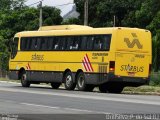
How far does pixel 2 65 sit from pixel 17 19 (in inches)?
640

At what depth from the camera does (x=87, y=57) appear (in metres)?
32.2

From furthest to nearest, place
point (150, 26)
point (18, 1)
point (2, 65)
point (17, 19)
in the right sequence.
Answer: point (18, 1) → point (17, 19) → point (2, 65) → point (150, 26)

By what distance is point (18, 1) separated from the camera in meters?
87.3

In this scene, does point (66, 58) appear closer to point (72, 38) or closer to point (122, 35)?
point (72, 38)

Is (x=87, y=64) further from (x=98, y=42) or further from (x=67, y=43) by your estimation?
(x=67, y=43)

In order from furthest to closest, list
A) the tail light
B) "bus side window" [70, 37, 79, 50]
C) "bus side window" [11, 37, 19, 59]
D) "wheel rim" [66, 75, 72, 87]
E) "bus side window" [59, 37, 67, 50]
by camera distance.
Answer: "bus side window" [11, 37, 19, 59] < "bus side window" [59, 37, 67, 50] < "wheel rim" [66, 75, 72, 87] < "bus side window" [70, 37, 79, 50] < the tail light

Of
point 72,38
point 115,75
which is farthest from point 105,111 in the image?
point 72,38

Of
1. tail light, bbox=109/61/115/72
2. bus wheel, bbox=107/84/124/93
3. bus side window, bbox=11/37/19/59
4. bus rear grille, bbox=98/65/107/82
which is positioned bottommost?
bus wheel, bbox=107/84/124/93

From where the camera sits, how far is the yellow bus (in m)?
30.7

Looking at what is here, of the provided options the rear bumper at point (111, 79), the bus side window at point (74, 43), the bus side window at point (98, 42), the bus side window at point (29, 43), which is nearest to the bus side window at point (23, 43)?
the bus side window at point (29, 43)

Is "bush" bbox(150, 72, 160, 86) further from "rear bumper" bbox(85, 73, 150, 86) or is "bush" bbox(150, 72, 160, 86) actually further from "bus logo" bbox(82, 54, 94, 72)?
"bus logo" bbox(82, 54, 94, 72)

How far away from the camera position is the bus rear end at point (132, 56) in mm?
30609

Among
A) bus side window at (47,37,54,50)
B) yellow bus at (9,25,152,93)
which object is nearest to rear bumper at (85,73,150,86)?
yellow bus at (9,25,152,93)

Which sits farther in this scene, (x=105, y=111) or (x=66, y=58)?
(x=66, y=58)
